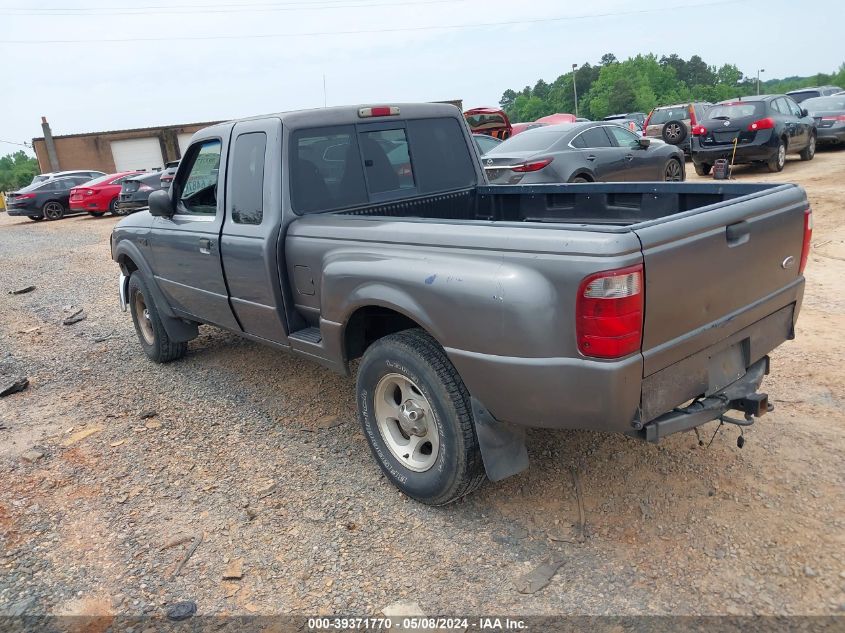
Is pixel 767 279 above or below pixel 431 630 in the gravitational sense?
above

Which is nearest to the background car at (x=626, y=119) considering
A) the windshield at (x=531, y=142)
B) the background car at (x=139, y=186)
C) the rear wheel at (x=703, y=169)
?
the rear wheel at (x=703, y=169)

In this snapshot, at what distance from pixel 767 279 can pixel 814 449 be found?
111cm

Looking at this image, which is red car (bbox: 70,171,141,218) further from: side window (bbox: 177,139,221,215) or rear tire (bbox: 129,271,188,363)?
side window (bbox: 177,139,221,215)

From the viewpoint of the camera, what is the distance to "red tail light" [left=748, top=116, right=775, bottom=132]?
13.4 metres

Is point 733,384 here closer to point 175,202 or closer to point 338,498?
point 338,498

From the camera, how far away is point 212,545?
10.6ft

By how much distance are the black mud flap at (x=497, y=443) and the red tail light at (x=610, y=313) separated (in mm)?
624

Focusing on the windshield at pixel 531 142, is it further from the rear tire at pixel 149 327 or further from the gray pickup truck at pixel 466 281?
the rear tire at pixel 149 327

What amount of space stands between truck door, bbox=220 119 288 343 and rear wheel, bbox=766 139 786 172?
12.7 meters

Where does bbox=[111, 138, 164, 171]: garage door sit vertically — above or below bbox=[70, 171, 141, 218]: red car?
above

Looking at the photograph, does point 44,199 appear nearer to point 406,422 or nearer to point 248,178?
point 248,178

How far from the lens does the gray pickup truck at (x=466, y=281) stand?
8.40 ft

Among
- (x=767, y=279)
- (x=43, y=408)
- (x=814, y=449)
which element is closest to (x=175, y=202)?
(x=43, y=408)

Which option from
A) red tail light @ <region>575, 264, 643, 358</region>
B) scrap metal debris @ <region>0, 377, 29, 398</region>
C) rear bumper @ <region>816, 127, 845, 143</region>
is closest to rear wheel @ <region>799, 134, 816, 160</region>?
rear bumper @ <region>816, 127, 845, 143</region>
